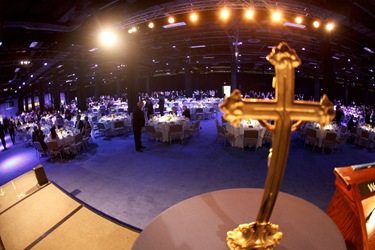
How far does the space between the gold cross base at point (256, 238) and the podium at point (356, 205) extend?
2.78ft

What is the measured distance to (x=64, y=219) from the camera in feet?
8.68

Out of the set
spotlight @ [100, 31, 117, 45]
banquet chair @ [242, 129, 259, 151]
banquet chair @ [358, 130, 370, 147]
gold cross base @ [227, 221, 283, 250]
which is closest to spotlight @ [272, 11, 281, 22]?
banquet chair @ [242, 129, 259, 151]

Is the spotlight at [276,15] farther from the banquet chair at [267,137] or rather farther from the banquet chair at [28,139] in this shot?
the banquet chair at [28,139]

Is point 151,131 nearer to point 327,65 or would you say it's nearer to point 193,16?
point 193,16

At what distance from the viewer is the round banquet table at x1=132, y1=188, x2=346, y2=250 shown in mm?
1157

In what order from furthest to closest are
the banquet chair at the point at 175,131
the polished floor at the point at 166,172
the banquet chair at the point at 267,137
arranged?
1. the banquet chair at the point at 175,131
2. the banquet chair at the point at 267,137
3. the polished floor at the point at 166,172

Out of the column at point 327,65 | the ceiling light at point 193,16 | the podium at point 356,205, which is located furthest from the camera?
the column at point 327,65

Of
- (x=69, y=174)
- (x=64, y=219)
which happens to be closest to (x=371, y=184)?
(x=64, y=219)

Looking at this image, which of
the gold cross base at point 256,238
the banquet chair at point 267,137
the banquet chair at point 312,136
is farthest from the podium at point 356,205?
the banquet chair at point 312,136

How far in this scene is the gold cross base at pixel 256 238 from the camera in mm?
1037

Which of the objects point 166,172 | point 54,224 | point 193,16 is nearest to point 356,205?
point 54,224

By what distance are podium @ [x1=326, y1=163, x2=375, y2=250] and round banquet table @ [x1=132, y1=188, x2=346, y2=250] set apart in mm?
296

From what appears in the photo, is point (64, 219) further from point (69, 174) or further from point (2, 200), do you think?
point (69, 174)

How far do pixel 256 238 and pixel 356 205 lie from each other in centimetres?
96
